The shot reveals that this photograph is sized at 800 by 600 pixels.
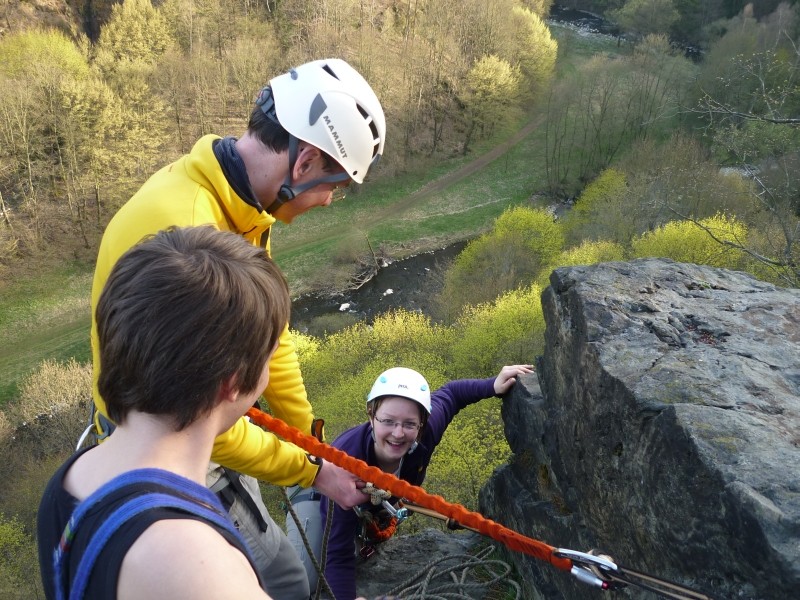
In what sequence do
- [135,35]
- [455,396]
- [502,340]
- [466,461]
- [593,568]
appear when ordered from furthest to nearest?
[135,35] → [502,340] → [466,461] → [455,396] → [593,568]

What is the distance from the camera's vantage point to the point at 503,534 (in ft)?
9.29

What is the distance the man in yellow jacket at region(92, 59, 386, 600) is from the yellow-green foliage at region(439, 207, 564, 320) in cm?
2297

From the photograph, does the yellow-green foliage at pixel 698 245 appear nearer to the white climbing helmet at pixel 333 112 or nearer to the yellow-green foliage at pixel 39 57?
the white climbing helmet at pixel 333 112

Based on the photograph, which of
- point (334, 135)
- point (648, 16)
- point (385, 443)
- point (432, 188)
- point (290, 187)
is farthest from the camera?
point (648, 16)

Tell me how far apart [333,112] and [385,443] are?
6.62ft

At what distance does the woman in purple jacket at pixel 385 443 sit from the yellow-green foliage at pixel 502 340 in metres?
14.1

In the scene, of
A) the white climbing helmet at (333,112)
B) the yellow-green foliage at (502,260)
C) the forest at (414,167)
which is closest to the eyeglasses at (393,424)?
the white climbing helmet at (333,112)

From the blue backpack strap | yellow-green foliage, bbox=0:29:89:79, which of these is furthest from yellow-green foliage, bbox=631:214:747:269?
yellow-green foliage, bbox=0:29:89:79

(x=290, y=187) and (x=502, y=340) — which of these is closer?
(x=290, y=187)

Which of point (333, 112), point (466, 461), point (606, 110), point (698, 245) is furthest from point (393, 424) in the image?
point (606, 110)

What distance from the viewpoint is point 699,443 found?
2688 mm

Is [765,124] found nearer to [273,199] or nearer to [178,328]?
[273,199]

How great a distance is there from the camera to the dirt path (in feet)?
107

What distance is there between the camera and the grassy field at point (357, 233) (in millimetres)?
25547
